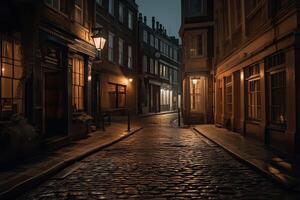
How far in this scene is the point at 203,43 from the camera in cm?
2638

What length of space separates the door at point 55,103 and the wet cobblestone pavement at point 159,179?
2452 mm

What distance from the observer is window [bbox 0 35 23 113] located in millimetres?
9188

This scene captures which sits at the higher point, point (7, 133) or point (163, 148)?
point (7, 133)

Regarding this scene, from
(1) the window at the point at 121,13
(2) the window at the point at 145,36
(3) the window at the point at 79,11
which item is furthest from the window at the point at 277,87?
(2) the window at the point at 145,36

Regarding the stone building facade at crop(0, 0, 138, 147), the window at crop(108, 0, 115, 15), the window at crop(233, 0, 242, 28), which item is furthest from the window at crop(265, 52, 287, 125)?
the window at crop(108, 0, 115, 15)

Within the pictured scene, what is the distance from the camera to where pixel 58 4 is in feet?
42.1

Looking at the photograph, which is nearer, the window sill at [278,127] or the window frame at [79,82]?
the window sill at [278,127]

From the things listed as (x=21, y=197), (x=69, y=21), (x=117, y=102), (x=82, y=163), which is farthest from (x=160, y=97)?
(x=21, y=197)

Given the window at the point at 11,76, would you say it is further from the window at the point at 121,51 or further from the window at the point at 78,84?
the window at the point at 121,51

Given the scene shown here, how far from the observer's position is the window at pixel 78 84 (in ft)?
46.8

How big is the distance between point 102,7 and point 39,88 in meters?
16.6

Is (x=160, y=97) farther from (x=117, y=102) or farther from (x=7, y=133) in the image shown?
(x=7, y=133)

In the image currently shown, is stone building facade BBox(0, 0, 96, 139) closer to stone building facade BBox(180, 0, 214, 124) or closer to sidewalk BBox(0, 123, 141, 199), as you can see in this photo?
sidewalk BBox(0, 123, 141, 199)

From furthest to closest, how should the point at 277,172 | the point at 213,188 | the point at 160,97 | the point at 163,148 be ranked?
the point at 160,97, the point at 163,148, the point at 277,172, the point at 213,188
